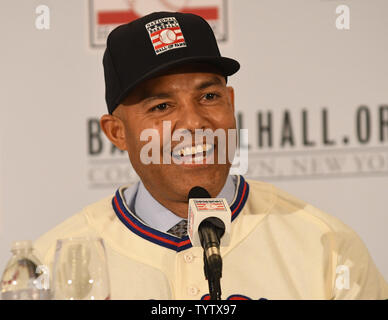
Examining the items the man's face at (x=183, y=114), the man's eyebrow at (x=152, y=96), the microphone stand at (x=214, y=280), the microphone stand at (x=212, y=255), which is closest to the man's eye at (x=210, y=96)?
the man's face at (x=183, y=114)

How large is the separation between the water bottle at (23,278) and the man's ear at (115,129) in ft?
2.72

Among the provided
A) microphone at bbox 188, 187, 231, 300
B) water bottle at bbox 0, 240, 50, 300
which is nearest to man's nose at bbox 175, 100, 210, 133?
microphone at bbox 188, 187, 231, 300

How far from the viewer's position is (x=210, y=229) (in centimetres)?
123

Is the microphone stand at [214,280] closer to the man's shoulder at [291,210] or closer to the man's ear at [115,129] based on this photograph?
the man's shoulder at [291,210]

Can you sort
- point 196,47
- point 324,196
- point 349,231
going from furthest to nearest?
point 324,196
point 349,231
point 196,47

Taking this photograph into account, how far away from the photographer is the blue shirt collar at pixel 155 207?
2018 mm

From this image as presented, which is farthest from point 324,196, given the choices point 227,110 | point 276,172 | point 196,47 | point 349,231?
point 196,47

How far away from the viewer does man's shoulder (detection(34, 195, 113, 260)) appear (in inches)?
83.0

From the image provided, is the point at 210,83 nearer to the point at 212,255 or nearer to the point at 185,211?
the point at 185,211

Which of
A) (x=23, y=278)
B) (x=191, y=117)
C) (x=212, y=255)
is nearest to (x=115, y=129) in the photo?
(x=191, y=117)

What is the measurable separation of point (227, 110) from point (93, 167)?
0.77 meters
